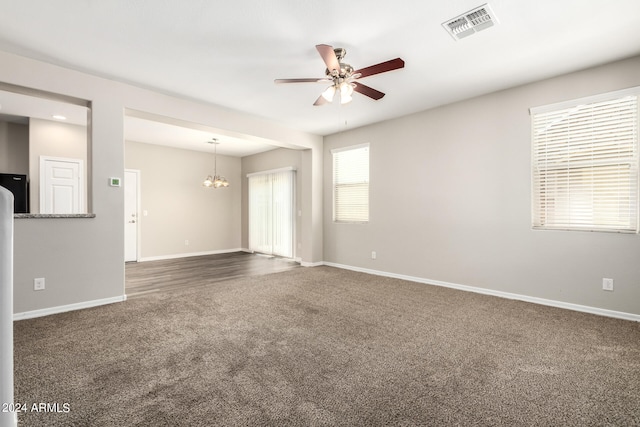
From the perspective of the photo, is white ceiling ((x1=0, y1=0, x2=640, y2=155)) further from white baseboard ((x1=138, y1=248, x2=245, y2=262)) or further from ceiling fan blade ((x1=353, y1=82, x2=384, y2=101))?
white baseboard ((x1=138, y1=248, x2=245, y2=262))

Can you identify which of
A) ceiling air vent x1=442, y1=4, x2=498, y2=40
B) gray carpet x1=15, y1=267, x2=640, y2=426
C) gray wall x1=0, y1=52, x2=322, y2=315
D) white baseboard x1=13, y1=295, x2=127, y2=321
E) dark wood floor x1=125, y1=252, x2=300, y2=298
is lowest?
gray carpet x1=15, y1=267, x2=640, y2=426

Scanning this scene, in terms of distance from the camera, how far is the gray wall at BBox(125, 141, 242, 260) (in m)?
7.00

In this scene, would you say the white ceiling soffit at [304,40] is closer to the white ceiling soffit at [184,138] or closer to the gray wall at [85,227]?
the gray wall at [85,227]

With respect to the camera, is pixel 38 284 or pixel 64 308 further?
pixel 64 308

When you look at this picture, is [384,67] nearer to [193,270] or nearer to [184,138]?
[193,270]

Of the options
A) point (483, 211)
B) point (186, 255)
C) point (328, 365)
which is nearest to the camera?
point (328, 365)

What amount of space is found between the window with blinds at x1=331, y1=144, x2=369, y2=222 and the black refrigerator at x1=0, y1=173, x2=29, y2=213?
5.34 m

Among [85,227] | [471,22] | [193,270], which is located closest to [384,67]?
[471,22]

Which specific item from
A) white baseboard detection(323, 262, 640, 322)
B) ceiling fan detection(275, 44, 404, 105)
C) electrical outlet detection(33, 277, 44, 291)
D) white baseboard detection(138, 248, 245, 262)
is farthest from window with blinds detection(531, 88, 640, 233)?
white baseboard detection(138, 248, 245, 262)

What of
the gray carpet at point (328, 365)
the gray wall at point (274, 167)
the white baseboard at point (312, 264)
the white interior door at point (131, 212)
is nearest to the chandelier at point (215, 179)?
the gray wall at point (274, 167)

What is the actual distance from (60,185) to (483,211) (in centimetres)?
717

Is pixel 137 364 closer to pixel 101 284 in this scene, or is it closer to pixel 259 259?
pixel 101 284

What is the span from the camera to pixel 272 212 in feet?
25.1

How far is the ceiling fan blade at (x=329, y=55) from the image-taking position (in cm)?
249
